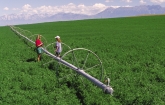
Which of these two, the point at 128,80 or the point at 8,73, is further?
the point at 8,73

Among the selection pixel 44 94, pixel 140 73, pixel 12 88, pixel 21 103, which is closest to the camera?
pixel 21 103

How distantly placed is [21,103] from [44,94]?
3.94 feet

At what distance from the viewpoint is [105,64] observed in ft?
49.3

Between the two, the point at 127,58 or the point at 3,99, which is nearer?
the point at 3,99

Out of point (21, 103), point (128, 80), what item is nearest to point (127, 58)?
point (128, 80)

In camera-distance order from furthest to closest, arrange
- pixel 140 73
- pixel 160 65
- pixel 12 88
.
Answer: pixel 160 65 → pixel 140 73 → pixel 12 88

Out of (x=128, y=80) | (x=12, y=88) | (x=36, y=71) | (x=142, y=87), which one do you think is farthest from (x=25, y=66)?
(x=142, y=87)

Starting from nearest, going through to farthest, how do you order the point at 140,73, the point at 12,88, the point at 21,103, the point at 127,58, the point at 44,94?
the point at 21,103 < the point at 44,94 < the point at 12,88 < the point at 140,73 < the point at 127,58

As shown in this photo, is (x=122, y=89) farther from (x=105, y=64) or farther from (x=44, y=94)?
(x=105, y=64)

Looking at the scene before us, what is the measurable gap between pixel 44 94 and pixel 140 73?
5.32 metres

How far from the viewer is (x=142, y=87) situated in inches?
Answer: 412

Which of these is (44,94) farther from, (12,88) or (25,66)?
(25,66)

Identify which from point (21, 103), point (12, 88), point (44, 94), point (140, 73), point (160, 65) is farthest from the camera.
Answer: point (160, 65)

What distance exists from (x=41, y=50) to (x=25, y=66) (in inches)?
101
